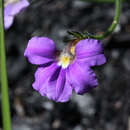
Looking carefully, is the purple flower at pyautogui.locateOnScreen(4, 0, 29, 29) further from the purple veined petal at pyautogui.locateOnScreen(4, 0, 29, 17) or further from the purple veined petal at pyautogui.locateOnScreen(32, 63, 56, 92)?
the purple veined petal at pyautogui.locateOnScreen(32, 63, 56, 92)

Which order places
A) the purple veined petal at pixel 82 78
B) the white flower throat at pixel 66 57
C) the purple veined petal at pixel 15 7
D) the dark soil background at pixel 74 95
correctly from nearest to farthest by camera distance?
the purple veined petal at pixel 82 78 → the white flower throat at pixel 66 57 → the purple veined petal at pixel 15 7 → the dark soil background at pixel 74 95

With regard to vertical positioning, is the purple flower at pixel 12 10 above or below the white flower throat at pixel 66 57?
above

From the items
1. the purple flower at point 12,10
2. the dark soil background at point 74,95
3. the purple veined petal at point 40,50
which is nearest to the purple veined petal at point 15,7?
the purple flower at point 12,10

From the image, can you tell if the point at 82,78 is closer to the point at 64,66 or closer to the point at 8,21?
Answer: the point at 64,66

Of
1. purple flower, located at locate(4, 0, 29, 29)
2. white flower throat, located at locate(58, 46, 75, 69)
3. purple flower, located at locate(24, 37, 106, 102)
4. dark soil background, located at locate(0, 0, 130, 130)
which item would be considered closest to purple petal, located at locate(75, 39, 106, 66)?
purple flower, located at locate(24, 37, 106, 102)

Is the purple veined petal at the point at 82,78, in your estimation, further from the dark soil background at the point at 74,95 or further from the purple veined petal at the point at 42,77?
the dark soil background at the point at 74,95

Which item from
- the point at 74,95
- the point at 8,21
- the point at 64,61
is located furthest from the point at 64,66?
the point at 74,95

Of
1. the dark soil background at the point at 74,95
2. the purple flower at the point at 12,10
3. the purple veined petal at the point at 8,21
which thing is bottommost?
the dark soil background at the point at 74,95
